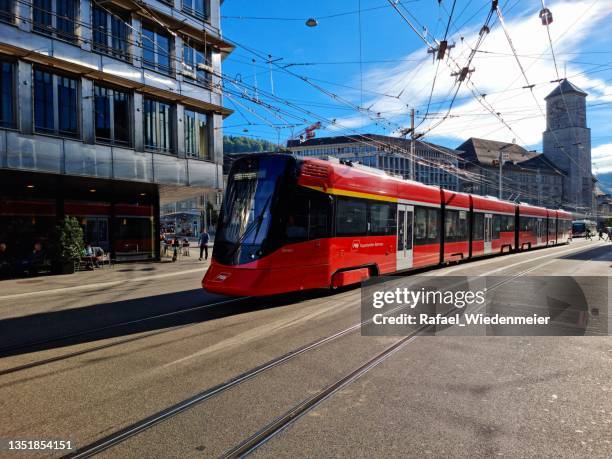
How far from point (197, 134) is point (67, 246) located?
9.89 meters

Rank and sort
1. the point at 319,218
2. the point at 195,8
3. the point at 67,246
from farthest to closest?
the point at 195,8 → the point at 67,246 → the point at 319,218

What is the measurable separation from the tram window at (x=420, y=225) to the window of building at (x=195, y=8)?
17.2 meters

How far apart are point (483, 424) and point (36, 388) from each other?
4.44m

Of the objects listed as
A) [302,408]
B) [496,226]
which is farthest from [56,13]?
[496,226]

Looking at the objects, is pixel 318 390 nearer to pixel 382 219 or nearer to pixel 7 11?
pixel 382 219

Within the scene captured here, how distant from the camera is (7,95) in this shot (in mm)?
15727

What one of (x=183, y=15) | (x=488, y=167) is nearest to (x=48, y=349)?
(x=183, y=15)

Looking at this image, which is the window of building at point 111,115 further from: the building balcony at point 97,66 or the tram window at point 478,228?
the tram window at point 478,228

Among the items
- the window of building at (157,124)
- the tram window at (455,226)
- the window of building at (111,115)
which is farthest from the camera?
the window of building at (157,124)

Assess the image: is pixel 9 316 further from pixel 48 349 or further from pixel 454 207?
pixel 454 207

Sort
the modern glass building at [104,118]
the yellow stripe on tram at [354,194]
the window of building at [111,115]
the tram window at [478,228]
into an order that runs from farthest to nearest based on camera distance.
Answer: the window of building at [111,115] < the tram window at [478,228] < the modern glass building at [104,118] < the yellow stripe on tram at [354,194]

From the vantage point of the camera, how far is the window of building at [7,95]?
15.6m

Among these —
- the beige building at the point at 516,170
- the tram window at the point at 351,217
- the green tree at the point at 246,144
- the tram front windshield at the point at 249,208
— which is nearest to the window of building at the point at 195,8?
the tram front windshield at the point at 249,208

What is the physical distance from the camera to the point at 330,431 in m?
3.47
